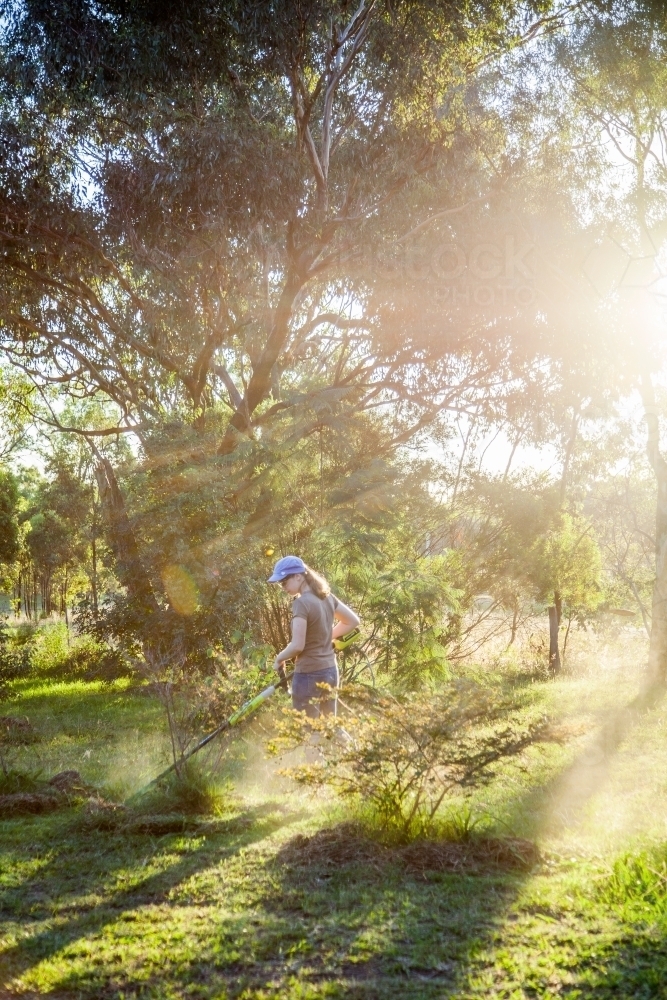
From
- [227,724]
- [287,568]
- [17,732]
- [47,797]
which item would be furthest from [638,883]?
[17,732]

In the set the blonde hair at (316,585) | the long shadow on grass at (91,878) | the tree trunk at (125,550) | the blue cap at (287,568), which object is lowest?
the long shadow on grass at (91,878)

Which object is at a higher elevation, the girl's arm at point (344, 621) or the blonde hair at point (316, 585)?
the blonde hair at point (316, 585)

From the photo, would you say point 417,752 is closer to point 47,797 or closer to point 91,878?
point 91,878

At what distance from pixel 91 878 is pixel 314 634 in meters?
2.34

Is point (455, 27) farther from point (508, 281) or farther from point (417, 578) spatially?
point (417, 578)

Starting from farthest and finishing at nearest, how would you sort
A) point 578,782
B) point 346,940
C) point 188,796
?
1. point 578,782
2. point 188,796
3. point 346,940

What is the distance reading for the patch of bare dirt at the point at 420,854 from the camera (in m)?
4.49

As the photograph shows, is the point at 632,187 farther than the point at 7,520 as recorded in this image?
No

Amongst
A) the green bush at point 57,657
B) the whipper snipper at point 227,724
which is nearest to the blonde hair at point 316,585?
the whipper snipper at point 227,724

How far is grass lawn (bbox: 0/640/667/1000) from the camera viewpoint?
3262mm

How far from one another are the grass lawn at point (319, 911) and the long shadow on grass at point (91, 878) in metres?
0.01

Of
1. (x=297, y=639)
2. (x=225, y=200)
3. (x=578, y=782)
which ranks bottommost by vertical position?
(x=578, y=782)

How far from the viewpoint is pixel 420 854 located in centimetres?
461

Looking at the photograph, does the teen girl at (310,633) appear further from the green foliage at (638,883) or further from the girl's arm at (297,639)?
the green foliage at (638,883)
